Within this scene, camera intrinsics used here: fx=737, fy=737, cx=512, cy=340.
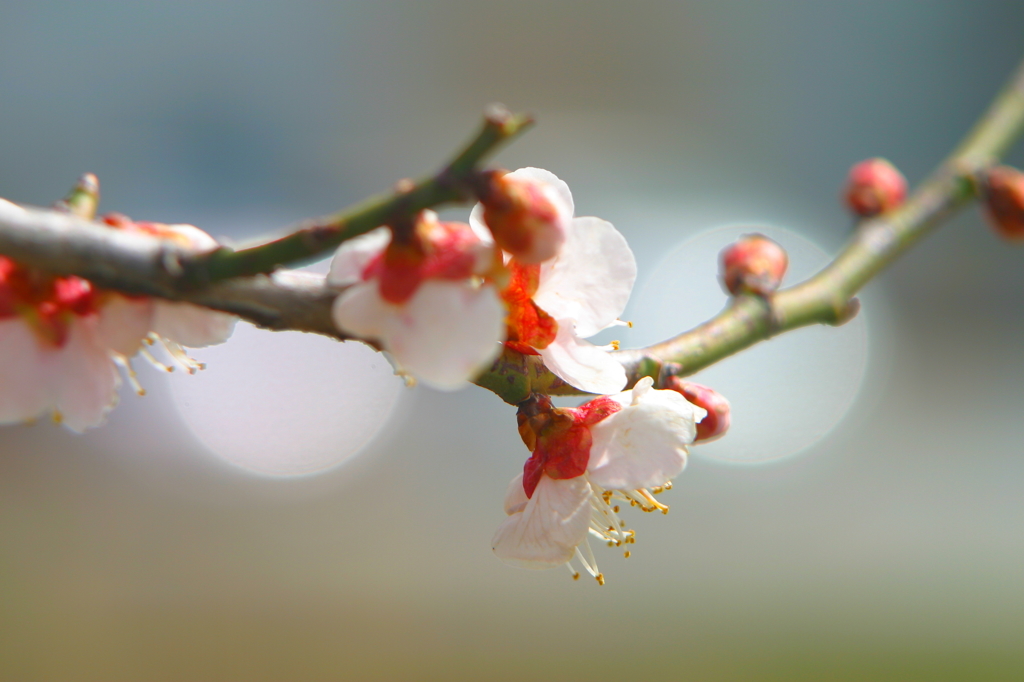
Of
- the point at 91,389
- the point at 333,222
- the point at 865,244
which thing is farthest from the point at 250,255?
the point at 865,244

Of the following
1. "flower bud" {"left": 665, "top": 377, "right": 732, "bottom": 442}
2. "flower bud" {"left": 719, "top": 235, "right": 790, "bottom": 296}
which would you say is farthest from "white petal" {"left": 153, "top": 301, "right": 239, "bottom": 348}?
"flower bud" {"left": 719, "top": 235, "right": 790, "bottom": 296}

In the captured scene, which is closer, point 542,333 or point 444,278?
point 444,278

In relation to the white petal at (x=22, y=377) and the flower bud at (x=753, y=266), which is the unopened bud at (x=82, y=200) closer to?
the white petal at (x=22, y=377)

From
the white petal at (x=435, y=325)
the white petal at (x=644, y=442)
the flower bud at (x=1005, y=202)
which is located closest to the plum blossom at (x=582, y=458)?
the white petal at (x=644, y=442)

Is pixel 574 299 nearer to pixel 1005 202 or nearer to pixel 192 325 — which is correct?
pixel 192 325

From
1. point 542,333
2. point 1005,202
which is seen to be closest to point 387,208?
point 542,333

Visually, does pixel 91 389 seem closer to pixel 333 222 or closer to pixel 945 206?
pixel 333 222

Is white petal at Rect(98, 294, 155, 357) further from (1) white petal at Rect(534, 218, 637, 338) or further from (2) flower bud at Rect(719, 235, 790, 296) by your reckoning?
(2) flower bud at Rect(719, 235, 790, 296)
